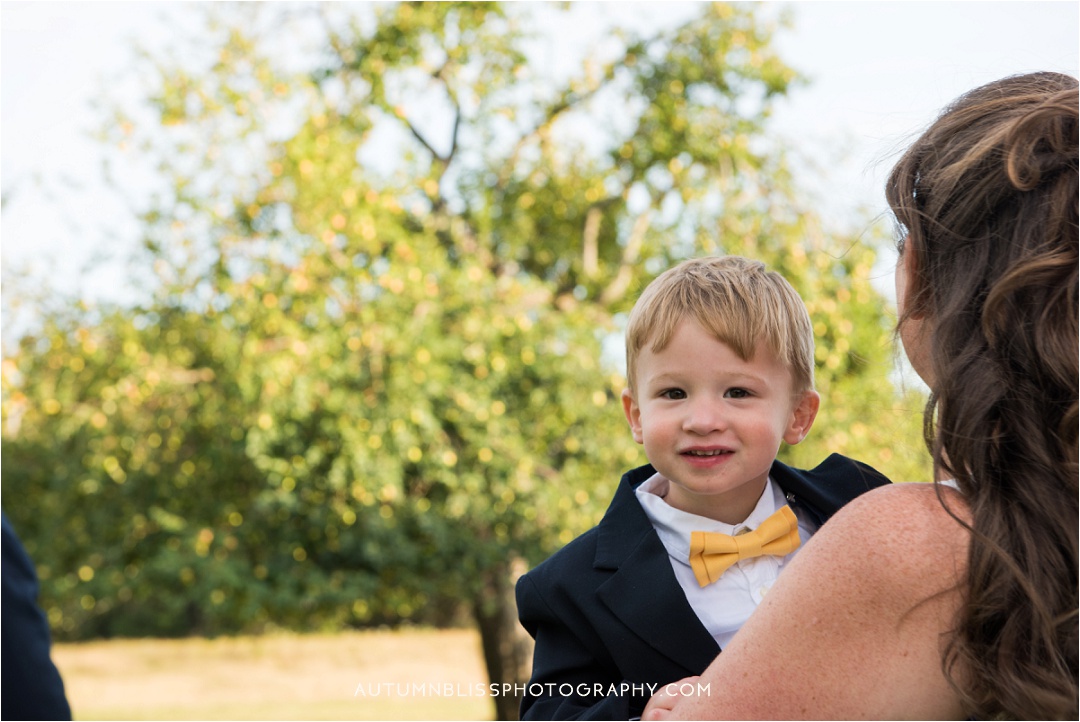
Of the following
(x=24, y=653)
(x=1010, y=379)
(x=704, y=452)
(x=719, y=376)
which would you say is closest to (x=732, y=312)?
(x=719, y=376)

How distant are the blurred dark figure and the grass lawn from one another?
775 centimetres

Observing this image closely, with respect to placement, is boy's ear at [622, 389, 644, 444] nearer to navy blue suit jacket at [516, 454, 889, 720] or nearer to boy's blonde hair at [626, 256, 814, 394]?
boy's blonde hair at [626, 256, 814, 394]

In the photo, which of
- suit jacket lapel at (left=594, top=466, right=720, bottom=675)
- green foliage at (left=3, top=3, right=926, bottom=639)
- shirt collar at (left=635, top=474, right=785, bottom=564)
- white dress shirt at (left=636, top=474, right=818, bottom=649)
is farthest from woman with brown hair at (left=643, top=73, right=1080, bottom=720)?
green foliage at (left=3, top=3, right=926, bottom=639)

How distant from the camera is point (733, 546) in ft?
5.83

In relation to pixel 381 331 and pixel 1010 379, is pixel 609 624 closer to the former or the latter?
pixel 1010 379

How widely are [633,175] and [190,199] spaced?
2530mm

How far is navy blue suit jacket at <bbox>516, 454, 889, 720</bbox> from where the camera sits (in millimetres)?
1601

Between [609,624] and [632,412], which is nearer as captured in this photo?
[609,624]

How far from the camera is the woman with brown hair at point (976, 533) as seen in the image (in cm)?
112

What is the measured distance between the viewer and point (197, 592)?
17.9ft

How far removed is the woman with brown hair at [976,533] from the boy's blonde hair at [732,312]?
0.58 meters

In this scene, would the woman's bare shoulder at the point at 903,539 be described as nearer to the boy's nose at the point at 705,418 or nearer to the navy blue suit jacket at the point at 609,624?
the navy blue suit jacket at the point at 609,624

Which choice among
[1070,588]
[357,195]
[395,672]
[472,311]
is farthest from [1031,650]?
[395,672]

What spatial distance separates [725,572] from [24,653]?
42.8 inches
